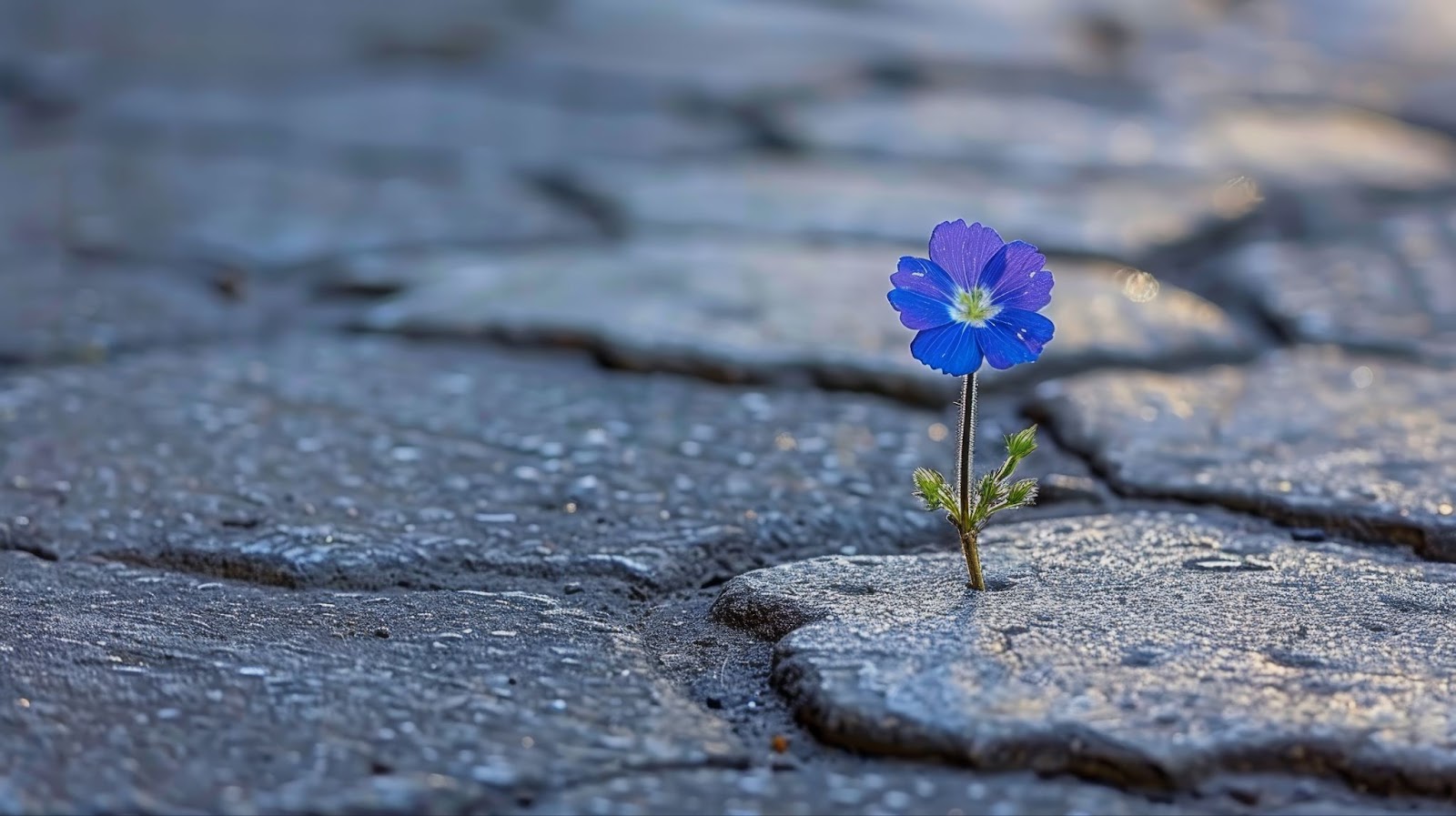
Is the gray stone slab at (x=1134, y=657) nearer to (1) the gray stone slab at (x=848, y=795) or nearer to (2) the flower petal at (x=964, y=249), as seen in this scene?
(1) the gray stone slab at (x=848, y=795)

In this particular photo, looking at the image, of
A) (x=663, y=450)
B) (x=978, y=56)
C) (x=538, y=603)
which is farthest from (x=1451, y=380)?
(x=978, y=56)

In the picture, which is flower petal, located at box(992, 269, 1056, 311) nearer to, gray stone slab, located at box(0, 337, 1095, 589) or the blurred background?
gray stone slab, located at box(0, 337, 1095, 589)

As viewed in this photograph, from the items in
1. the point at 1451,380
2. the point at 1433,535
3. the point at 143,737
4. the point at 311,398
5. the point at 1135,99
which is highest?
the point at 1135,99

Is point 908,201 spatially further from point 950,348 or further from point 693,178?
point 950,348

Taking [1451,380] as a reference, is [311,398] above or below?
below

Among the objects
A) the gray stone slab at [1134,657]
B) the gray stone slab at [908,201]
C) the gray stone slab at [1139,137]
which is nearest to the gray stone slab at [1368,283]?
the gray stone slab at [908,201]

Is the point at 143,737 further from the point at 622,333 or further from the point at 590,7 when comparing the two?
the point at 590,7

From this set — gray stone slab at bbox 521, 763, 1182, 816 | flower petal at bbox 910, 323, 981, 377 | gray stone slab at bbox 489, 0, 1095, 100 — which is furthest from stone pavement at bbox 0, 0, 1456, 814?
gray stone slab at bbox 489, 0, 1095, 100
